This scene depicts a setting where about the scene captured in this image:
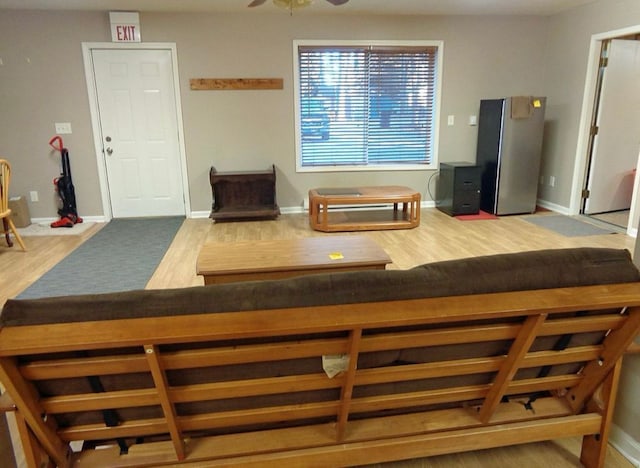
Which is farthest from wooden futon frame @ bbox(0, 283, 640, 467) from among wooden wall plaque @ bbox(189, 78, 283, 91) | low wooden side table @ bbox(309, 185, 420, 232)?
wooden wall plaque @ bbox(189, 78, 283, 91)

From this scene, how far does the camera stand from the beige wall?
4789 mm

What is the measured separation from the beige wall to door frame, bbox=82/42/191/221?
0.06 m

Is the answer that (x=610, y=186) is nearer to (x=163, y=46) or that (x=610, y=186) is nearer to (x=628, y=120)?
(x=628, y=120)

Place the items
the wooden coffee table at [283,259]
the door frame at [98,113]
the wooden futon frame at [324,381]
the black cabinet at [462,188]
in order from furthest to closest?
the black cabinet at [462,188] < the door frame at [98,113] < the wooden coffee table at [283,259] < the wooden futon frame at [324,381]

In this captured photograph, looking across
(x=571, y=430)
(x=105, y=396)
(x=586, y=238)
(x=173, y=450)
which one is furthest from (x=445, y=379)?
(x=586, y=238)

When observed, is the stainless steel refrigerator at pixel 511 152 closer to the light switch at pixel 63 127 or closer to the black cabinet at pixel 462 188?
the black cabinet at pixel 462 188

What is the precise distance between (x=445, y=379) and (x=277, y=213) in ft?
13.1

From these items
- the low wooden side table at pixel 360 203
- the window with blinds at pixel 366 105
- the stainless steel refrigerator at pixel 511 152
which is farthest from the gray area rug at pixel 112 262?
the stainless steel refrigerator at pixel 511 152

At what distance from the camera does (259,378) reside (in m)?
1.13

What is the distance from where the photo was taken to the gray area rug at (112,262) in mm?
3201

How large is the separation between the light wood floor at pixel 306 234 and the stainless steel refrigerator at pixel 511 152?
27cm

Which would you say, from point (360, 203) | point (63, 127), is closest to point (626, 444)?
point (360, 203)

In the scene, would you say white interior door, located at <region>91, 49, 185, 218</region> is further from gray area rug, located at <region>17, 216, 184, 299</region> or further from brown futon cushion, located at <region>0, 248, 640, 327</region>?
brown futon cushion, located at <region>0, 248, 640, 327</region>

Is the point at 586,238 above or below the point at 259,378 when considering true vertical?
below
